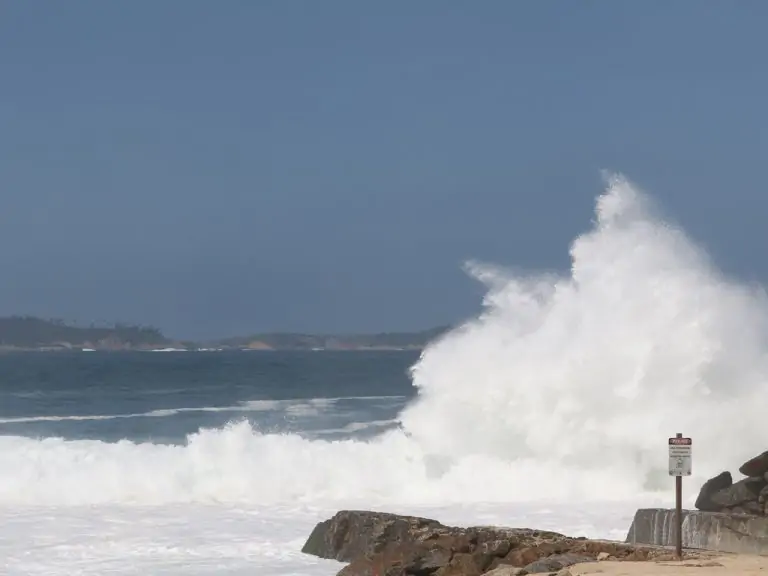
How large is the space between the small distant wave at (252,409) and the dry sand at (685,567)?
32.9 meters

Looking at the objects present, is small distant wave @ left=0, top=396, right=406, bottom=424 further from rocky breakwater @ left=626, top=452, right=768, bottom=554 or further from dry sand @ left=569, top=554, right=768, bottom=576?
dry sand @ left=569, top=554, right=768, bottom=576

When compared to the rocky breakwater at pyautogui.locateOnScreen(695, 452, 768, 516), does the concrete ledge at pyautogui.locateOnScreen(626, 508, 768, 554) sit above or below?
below

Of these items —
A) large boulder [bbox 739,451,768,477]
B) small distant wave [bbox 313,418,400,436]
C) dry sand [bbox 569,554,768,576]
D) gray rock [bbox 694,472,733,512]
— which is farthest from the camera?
small distant wave [bbox 313,418,400,436]

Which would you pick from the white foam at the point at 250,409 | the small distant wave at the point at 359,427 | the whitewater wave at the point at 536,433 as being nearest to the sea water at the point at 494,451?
the whitewater wave at the point at 536,433

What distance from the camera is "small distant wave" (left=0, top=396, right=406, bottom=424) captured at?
1793 inches

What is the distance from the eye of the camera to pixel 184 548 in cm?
1680

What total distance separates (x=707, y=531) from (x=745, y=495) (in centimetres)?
88

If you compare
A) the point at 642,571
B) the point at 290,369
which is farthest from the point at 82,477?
the point at 290,369

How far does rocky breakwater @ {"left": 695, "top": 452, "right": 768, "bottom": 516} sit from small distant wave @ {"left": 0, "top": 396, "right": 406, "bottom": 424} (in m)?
30.3

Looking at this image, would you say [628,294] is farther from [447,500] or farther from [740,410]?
[447,500]

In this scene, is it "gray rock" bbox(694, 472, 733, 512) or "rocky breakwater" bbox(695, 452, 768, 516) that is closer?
"rocky breakwater" bbox(695, 452, 768, 516)

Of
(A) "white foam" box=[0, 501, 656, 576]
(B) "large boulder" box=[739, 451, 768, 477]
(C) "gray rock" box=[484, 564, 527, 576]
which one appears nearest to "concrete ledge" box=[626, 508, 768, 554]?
(B) "large boulder" box=[739, 451, 768, 477]

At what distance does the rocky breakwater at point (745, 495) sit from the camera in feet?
48.6

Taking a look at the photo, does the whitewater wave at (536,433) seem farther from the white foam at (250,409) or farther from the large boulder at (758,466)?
the white foam at (250,409)
